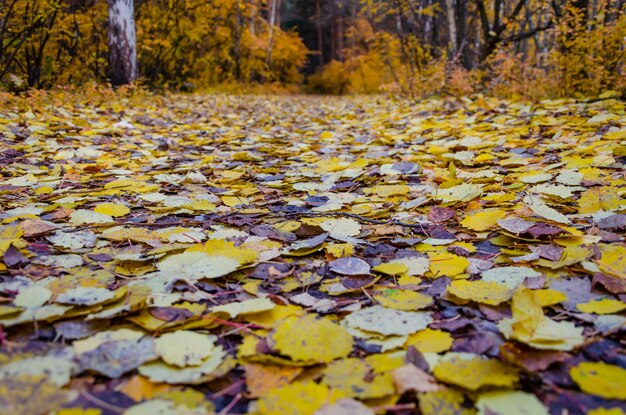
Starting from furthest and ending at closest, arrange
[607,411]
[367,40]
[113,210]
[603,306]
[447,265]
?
[367,40], [113,210], [447,265], [603,306], [607,411]

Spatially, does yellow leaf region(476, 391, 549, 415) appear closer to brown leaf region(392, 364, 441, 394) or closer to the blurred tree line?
brown leaf region(392, 364, 441, 394)

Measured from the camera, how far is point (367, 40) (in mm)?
10602

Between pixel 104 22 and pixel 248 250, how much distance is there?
748cm

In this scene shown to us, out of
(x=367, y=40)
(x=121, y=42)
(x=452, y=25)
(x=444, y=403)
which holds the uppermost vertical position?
(x=367, y=40)

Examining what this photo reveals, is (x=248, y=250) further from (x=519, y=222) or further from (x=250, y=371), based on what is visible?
(x=519, y=222)

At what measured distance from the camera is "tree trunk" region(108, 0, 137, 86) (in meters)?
6.25

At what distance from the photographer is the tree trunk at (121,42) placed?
20.5 feet

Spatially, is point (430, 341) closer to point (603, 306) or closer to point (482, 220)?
point (603, 306)

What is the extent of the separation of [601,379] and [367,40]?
10.8 m

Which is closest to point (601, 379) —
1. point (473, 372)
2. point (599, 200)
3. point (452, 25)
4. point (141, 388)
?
point (473, 372)

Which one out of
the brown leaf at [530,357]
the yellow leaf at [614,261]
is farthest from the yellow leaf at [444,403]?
the yellow leaf at [614,261]

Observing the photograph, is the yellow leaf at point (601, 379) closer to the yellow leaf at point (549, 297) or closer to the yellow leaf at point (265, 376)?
the yellow leaf at point (549, 297)

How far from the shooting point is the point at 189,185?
2.03 m

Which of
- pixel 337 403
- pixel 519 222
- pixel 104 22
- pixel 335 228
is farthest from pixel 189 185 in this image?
pixel 104 22
